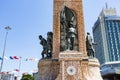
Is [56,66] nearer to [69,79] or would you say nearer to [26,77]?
[69,79]

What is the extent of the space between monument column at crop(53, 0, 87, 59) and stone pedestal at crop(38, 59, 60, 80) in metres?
0.61

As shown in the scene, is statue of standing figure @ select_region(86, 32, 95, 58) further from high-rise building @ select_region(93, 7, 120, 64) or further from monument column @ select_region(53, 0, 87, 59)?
high-rise building @ select_region(93, 7, 120, 64)

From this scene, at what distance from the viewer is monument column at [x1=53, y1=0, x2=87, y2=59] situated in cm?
1585

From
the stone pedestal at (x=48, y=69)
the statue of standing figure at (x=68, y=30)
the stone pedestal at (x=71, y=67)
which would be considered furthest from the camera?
the statue of standing figure at (x=68, y=30)

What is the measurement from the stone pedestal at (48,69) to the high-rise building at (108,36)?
261 ft

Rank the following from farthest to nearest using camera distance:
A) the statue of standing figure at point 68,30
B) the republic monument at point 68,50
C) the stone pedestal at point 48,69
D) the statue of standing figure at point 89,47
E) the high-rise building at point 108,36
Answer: the high-rise building at point 108,36, the statue of standing figure at point 89,47, the statue of standing figure at point 68,30, the stone pedestal at point 48,69, the republic monument at point 68,50

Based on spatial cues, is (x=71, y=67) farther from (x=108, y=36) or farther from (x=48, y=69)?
(x=108, y=36)

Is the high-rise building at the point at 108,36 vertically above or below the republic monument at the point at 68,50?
above

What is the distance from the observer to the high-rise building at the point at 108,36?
92.1 meters

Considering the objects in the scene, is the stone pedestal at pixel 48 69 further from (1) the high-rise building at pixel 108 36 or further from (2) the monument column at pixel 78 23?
(1) the high-rise building at pixel 108 36

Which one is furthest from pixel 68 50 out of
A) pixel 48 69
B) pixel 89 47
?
pixel 89 47

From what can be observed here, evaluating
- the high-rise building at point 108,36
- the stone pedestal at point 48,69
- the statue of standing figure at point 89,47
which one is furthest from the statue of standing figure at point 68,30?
the high-rise building at point 108,36

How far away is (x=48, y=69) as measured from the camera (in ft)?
51.0

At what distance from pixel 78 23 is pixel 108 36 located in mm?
80697
